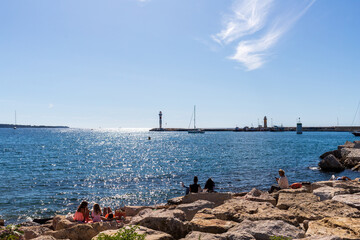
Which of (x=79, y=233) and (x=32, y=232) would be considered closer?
(x=79, y=233)

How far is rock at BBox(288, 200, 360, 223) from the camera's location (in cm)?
773

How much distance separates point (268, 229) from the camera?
6371 mm

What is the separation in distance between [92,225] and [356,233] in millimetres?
6389

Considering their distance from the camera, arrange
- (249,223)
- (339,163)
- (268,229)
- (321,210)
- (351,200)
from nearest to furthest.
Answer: (268,229)
(249,223)
(321,210)
(351,200)
(339,163)

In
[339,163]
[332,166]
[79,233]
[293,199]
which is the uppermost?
[293,199]

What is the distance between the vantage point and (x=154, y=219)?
22.8ft

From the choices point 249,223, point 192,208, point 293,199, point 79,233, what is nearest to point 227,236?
point 249,223

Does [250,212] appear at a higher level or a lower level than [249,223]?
lower

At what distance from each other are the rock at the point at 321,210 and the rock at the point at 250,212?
43 centimetres

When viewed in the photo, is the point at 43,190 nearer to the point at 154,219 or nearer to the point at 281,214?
the point at 154,219

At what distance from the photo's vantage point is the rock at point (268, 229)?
6.18 meters

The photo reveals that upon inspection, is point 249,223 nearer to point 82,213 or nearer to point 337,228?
point 337,228

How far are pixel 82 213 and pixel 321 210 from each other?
8077mm

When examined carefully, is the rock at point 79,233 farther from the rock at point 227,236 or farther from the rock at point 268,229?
the rock at point 268,229
